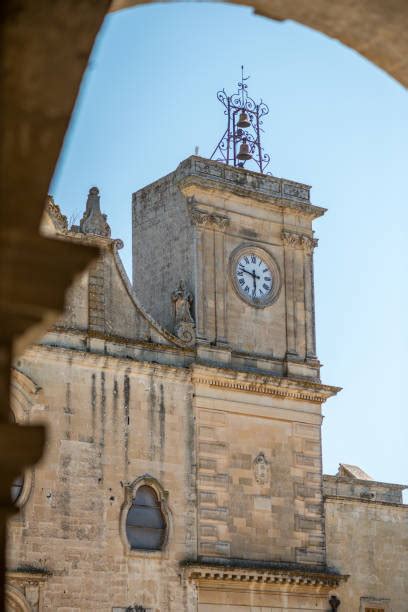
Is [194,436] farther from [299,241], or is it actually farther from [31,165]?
[31,165]

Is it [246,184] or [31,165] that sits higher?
[246,184]

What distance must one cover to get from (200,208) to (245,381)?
3.43 meters

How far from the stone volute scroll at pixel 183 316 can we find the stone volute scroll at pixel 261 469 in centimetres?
251

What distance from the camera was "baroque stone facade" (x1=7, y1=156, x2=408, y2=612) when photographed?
22.0 meters

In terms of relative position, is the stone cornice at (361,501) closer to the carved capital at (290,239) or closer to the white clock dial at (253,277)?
the white clock dial at (253,277)

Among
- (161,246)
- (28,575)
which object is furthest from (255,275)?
(28,575)

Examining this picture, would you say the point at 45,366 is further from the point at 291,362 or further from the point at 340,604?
the point at 340,604

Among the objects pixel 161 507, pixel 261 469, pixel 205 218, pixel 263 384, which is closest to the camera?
pixel 161 507

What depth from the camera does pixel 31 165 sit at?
499 cm

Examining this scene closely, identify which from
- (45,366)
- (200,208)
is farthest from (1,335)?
(200,208)

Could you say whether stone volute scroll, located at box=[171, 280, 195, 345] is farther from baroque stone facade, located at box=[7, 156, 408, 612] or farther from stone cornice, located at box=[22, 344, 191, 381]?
stone cornice, located at box=[22, 344, 191, 381]

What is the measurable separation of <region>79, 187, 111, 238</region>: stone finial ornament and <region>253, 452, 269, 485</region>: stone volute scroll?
5.01m

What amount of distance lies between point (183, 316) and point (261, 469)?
320cm

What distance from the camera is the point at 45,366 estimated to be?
2208 centimetres
